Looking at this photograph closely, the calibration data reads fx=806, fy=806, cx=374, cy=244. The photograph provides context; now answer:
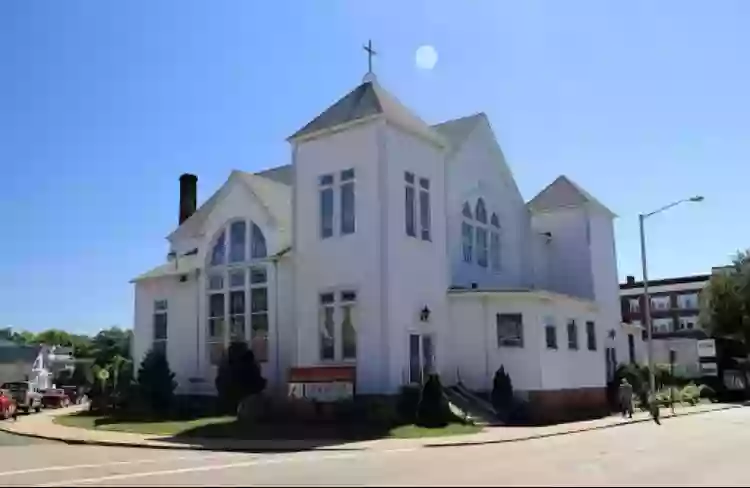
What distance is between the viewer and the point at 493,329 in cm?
2952

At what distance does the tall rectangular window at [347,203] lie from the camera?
2788 centimetres

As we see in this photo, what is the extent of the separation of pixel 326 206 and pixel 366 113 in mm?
3613

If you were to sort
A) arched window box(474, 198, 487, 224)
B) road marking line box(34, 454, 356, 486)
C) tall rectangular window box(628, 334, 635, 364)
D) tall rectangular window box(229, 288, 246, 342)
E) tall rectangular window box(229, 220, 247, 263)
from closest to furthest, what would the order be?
road marking line box(34, 454, 356, 486) → tall rectangular window box(229, 288, 246, 342) → tall rectangular window box(229, 220, 247, 263) → arched window box(474, 198, 487, 224) → tall rectangular window box(628, 334, 635, 364)

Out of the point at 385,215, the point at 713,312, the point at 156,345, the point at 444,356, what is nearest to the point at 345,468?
the point at 385,215

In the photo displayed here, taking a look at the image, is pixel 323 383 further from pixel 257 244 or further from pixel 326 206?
pixel 257 244

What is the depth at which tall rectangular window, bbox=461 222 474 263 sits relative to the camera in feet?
108

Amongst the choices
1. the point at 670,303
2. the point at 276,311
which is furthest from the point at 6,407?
the point at 670,303

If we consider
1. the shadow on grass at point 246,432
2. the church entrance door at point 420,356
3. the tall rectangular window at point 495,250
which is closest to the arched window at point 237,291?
the shadow on grass at point 246,432

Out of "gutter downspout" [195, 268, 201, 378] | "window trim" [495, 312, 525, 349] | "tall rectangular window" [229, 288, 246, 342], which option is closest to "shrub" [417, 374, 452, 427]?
"window trim" [495, 312, 525, 349]

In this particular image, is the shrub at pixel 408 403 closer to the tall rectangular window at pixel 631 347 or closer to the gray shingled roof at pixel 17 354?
the tall rectangular window at pixel 631 347

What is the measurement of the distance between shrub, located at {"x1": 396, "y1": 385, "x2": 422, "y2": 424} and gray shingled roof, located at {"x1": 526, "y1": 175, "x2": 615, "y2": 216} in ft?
54.5

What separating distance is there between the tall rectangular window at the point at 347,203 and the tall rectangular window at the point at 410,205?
6.26 feet

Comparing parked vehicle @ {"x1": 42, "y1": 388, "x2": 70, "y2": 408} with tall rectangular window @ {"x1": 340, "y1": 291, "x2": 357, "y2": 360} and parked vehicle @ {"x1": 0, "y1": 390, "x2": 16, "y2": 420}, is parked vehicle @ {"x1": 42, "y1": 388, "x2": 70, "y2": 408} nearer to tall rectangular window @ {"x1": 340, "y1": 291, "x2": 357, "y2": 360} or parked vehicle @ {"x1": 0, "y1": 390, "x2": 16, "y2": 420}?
parked vehicle @ {"x1": 0, "y1": 390, "x2": 16, "y2": 420}

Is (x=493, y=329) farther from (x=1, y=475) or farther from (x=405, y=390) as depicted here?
(x=1, y=475)
